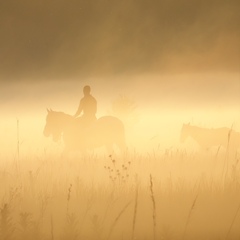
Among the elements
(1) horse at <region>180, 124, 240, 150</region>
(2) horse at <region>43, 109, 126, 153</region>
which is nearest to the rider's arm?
(2) horse at <region>43, 109, 126, 153</region>

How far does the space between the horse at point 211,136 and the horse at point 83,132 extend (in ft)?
1.83

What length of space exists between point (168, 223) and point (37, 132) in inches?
51.4

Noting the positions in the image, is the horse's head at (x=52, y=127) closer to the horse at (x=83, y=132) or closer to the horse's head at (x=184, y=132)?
the horse at (x=83, y=132)

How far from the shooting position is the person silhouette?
367cm

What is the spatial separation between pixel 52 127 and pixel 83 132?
450 mm

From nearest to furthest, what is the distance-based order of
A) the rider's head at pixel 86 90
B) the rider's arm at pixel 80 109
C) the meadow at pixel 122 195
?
1. the meadow at pixel 122 195
2. the rider's head at pixel 86 90
3. the rider's arm at pixel 80 109

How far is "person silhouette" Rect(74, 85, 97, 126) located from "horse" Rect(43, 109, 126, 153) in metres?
0.05

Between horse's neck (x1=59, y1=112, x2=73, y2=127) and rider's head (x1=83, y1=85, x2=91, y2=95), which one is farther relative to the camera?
horse's neck (x1=59, y1=112, x2=73, y2=127)

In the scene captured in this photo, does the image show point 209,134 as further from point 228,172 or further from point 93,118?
point 93,118

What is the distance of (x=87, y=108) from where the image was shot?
3.83 m

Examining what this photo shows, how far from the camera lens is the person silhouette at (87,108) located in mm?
3674

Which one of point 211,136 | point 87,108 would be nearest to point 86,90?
point 87,108

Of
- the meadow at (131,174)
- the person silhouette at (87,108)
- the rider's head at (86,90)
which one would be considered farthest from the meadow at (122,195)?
the rider's head at (86,90)

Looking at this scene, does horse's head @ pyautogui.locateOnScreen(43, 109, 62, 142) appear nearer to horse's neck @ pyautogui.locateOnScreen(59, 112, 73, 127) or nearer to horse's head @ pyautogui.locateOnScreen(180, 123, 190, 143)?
horse's neck @ pyautogui.locateOnScreen(59, 112, 73, 127)
